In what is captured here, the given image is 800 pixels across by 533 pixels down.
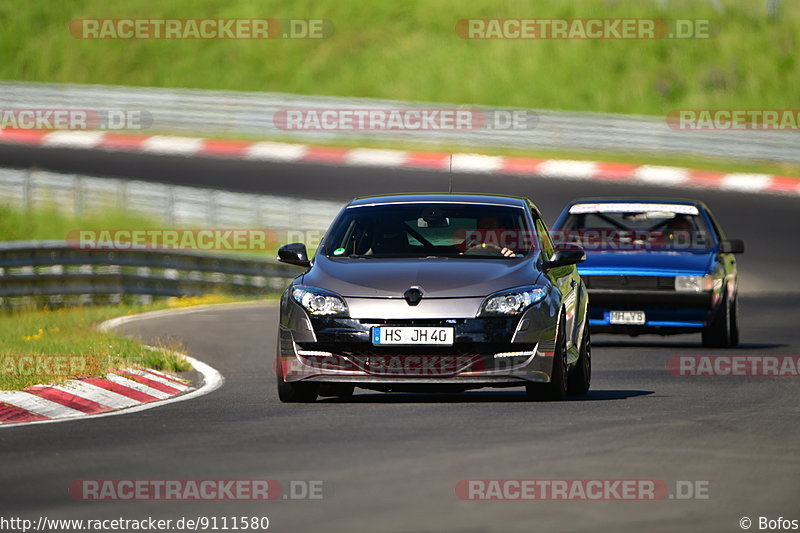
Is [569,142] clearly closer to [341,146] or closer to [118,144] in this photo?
[341,146]

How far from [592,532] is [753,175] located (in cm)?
2777

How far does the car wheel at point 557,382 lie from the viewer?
35.9 feet

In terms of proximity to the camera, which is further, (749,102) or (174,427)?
(749,102)

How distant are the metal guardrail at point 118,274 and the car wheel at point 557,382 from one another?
39.2 ft

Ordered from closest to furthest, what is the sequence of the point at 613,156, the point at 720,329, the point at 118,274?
the point at 720,329 < the point at 118,274 < the point at 613,156

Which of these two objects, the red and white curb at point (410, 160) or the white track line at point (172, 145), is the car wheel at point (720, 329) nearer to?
the red and white curb at point (410, 160)

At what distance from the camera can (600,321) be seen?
53.7ft

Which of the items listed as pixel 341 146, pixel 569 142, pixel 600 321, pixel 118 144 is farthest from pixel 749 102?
pixel 600 321

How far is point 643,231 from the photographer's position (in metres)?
17.4

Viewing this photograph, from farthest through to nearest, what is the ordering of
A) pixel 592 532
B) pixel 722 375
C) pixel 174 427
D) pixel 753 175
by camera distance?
pixel 753 175 → pixel 722 375 → pixel 174 427 → pixel 592 532

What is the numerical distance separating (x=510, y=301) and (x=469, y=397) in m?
1.24

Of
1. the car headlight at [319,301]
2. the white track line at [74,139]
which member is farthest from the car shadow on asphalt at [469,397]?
the white track line at [74,139]

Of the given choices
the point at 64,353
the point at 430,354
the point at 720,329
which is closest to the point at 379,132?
the point at 720,329

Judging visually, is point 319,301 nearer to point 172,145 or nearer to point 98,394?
point 98,394
